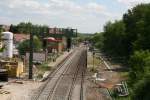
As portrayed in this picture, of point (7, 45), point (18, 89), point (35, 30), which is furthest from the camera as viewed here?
point (7, 45)

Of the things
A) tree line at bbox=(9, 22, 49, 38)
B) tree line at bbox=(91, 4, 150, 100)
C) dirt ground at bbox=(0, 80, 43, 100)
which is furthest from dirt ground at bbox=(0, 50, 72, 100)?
tree line at bbox=(91, 4, 150, 100)

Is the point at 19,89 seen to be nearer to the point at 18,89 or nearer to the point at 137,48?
the point at 18,89

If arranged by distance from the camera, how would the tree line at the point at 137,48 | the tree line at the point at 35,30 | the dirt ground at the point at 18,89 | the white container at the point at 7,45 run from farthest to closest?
1. the white container at the point at 7,45
2. the tree line at the point at 35,30
3. the dirt ground at the point at 18,89
4. the tree line at the point at 137,48

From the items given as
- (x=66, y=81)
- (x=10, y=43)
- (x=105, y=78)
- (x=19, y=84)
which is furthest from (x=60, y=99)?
(x=10, y=43)

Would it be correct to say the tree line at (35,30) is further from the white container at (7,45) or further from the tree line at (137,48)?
the tree line at (137,48)

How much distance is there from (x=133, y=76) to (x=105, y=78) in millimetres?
12409

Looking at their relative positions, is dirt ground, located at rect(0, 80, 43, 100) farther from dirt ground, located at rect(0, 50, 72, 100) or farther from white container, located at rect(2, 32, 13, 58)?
white container, located at rect(2, 32, 13, 58)

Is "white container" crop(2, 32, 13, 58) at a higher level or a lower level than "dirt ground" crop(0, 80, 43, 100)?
higher

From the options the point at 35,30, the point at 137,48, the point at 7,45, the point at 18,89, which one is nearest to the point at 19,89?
the point at 18,89

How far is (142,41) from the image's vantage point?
5738 centimetres

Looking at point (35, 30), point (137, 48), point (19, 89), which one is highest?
point (35, 30)

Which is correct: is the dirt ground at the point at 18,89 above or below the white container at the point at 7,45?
below

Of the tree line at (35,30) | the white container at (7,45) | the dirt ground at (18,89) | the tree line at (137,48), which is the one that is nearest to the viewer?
the tree line at (137,48)

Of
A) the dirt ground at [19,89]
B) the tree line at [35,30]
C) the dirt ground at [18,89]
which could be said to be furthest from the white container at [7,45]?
the dirt ground at [18,89]
